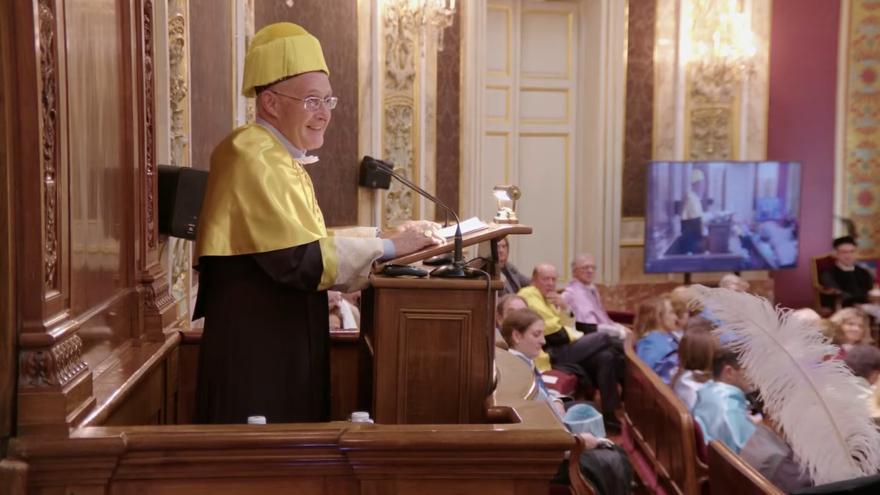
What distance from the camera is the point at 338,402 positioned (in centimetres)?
326

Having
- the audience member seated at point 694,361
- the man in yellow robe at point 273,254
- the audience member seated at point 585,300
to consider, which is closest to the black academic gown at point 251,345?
the man in yellow robe at point 273,254

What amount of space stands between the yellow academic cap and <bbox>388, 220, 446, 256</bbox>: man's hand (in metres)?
0.49

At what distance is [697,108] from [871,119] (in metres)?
2.19

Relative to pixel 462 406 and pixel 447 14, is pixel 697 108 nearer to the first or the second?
pixel 447 14

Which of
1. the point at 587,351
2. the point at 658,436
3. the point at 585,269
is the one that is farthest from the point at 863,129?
the point at 658,436

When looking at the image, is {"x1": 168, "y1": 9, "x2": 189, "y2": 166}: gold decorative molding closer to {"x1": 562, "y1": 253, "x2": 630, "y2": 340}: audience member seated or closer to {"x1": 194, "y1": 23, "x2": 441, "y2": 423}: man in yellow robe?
{"x1": 194, "y1": 23, "x2": 441, "y2": 423}: man in yellow robe

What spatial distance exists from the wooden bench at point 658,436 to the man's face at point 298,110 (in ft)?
7.03

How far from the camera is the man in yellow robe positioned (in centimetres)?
250

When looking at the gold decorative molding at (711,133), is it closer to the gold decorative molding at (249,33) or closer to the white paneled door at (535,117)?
the white paneled door at (535,117)

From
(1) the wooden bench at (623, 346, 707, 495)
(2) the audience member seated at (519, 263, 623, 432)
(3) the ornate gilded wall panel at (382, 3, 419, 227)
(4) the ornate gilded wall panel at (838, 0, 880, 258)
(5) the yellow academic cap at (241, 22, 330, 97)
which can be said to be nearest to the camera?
(5) the yellow academic cap at (241, 22, 330, 97)

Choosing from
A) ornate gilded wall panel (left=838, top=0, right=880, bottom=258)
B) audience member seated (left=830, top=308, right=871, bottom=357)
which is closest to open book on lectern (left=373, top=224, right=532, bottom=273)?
audience member seated (left=830, top=308, right=871, bottom=357)

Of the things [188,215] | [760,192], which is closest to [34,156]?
[188,215]

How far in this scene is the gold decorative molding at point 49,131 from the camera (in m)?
2.02

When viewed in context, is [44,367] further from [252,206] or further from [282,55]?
[282,55]
